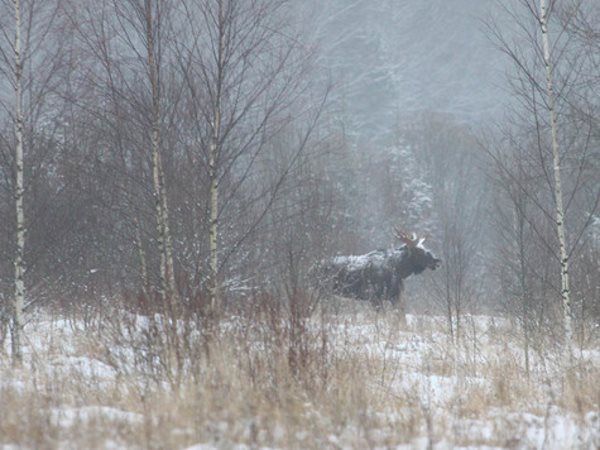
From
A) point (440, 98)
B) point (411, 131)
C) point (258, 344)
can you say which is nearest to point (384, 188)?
point (411, 131)

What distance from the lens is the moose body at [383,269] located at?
59.5 ft

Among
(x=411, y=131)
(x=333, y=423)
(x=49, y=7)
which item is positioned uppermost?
(x=411, y=131)

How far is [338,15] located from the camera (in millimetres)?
64000

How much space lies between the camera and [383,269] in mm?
19391

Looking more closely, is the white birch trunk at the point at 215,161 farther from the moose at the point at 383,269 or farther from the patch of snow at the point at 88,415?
the moose at the point at 383,269

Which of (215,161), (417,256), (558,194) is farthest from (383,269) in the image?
(215,161)

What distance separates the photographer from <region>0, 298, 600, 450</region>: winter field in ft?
16.6

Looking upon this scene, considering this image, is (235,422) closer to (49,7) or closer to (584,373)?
(584,373)

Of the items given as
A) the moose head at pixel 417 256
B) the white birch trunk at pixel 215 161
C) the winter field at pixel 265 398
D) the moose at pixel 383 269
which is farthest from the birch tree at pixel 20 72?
the moose head at pixel 417 256

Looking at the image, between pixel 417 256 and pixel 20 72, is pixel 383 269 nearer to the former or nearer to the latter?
pixel 417 256

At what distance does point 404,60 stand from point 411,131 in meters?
23.3

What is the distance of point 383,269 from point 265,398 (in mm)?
13660

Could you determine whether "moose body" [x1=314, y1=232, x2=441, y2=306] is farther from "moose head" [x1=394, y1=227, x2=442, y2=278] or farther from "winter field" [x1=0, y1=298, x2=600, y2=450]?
"winter field" [x1=0, y1=298, x2=600, y2=450]

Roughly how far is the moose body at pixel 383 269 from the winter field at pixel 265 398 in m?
9.67
